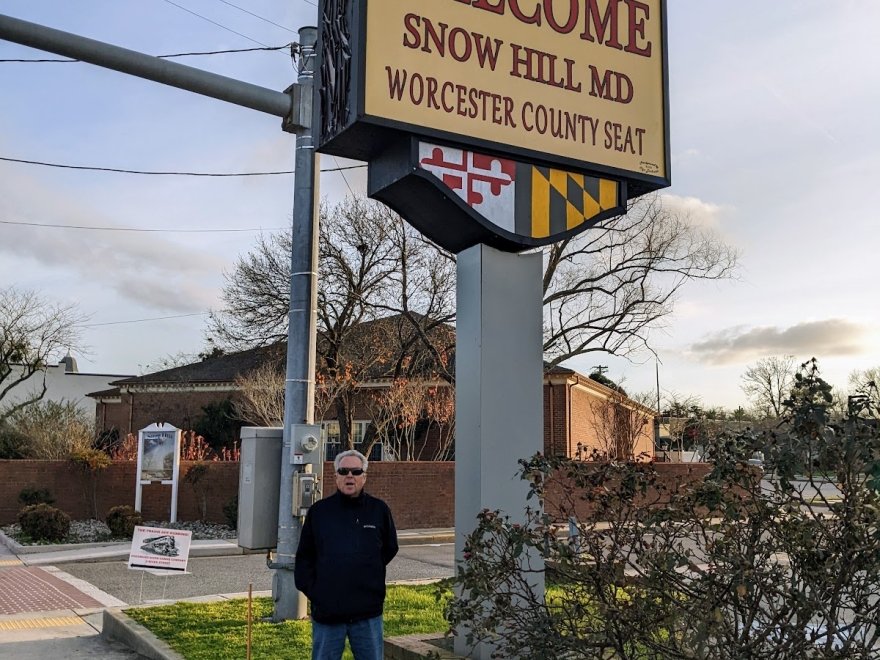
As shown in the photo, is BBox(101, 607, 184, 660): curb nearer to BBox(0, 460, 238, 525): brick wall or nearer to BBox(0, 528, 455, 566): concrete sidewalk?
BBox(0, 528, 455, 566): concrete sidewalk

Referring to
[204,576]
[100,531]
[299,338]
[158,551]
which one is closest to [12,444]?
[100,531]

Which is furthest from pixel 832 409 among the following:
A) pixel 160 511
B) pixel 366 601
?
pixel 160 511

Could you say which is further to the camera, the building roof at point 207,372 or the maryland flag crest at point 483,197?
the building roof at point 207,372

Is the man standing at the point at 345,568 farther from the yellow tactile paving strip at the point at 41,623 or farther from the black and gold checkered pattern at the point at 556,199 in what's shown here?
the yellow tactile paving strip at the point at 41,623

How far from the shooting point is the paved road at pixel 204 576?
12672 millimetres

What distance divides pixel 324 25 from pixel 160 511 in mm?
17425

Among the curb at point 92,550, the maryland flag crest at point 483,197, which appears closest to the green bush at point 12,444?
the curb at point 92,550

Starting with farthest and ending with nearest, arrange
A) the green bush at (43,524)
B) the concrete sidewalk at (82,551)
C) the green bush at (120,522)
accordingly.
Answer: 1. the green bush at (120,522)
2. the green bush at (43,524)
3. the concrete sidewalk at (82,551)

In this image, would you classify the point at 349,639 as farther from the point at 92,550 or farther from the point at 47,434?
the point at 47,434

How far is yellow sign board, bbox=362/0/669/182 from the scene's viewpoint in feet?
20.2

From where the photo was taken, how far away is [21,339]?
133ft

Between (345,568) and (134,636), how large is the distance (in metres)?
4.41

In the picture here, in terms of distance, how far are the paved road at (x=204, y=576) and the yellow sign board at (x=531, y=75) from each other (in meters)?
7.78

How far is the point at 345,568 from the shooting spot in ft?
16.6
